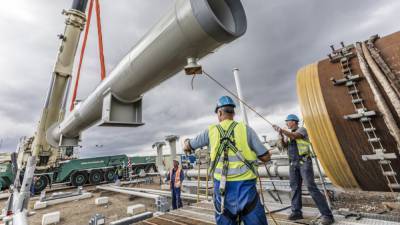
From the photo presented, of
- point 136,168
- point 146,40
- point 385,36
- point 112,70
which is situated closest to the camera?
point 146,40

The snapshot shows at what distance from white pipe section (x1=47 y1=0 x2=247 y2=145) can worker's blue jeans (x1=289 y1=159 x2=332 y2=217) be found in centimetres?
273

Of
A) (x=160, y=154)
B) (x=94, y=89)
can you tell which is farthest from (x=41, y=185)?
(x=94, y=89)

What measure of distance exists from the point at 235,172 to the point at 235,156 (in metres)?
0.17

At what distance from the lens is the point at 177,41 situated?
5.98ft

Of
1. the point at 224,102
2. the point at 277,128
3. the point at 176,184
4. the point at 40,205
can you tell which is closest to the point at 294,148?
the point at 277,128

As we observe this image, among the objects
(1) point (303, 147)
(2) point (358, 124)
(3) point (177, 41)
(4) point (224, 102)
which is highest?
(3) point (177, 41)

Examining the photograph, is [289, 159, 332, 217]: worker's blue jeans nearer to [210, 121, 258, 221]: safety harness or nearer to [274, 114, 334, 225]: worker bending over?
[274, 114, 334, 225]: worker bending over

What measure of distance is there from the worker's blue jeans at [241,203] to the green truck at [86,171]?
14500 millimetres

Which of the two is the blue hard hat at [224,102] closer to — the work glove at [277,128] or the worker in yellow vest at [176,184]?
the work glove at [277,128]

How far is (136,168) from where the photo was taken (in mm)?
20281

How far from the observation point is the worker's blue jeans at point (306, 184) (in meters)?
3.28

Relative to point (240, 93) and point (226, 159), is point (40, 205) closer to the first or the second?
point (240, 93)

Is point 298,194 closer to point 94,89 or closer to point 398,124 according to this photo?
point 398,124

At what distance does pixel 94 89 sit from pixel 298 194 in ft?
12.5
